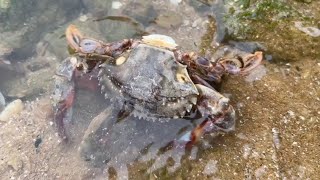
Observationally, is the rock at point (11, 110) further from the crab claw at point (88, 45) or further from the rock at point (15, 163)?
the crab claw at point (88, 45)

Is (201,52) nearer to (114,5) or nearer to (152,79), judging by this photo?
(152,79)

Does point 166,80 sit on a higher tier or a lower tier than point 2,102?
higher

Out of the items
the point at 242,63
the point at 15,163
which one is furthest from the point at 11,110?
the point at 242,63

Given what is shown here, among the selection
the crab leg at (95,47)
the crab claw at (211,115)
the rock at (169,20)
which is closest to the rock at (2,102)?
the crab leg at (95,47)

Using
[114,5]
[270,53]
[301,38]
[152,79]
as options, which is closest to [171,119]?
[152,79]

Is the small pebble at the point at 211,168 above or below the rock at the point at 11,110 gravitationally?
above

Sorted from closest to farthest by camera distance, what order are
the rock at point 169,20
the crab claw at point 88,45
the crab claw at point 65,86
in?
the crab claw at point 88,45
the crab claw at point 65,86
the rock at point 169,20

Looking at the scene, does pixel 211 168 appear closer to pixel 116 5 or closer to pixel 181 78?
pixel 181 78
